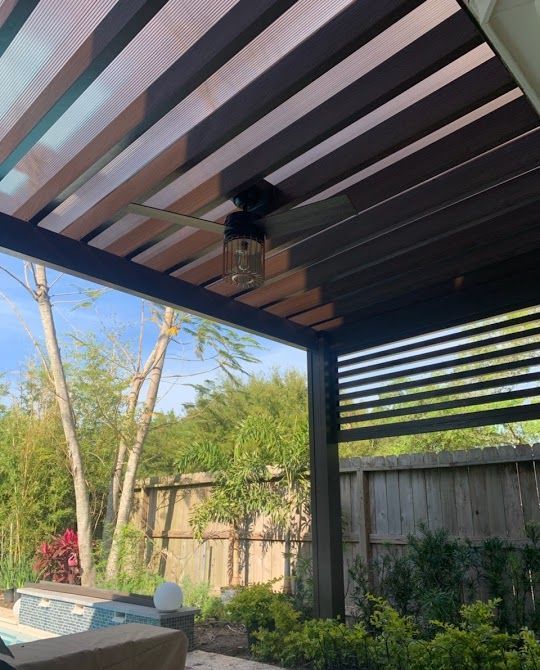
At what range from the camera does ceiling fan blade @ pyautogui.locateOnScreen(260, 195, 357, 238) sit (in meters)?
2.07

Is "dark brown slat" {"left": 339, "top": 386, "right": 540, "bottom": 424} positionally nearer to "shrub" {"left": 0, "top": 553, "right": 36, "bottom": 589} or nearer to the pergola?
the pergola

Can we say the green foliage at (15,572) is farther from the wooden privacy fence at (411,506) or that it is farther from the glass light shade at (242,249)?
the glass light shade at (242,249)

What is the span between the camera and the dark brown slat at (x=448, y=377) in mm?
3328

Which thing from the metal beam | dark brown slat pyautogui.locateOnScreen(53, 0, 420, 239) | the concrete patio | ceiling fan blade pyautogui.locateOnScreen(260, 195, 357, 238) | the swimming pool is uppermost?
dark brown slat pyautogui.locateOnScreen(53, 0, 420, 239)

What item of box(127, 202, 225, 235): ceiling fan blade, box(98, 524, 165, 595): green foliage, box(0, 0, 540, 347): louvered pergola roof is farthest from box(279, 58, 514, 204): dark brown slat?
box(98, 524, 165, 595): green foliage

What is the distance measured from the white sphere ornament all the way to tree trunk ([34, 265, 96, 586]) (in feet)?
10.4

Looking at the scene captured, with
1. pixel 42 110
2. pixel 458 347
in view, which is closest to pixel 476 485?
pixel 458 347

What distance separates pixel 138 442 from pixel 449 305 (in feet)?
17.5

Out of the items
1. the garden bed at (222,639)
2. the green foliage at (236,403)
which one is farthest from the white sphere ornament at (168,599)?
the green foliage at (236,403)

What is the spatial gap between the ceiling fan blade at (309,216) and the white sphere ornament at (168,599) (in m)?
3.15

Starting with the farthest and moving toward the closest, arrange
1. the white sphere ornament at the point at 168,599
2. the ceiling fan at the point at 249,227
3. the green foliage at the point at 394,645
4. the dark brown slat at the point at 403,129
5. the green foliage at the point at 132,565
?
the green foliage at the point at 132,565 < the white sphere ornament at the point at 168,599 < the green foliage at the point at 394,645 < the ceiling fan at the point at 249,227 < the dark brown slat at the point at 403,129

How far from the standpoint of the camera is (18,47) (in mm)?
1893

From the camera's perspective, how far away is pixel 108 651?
2.21m

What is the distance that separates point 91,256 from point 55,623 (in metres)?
3.64
